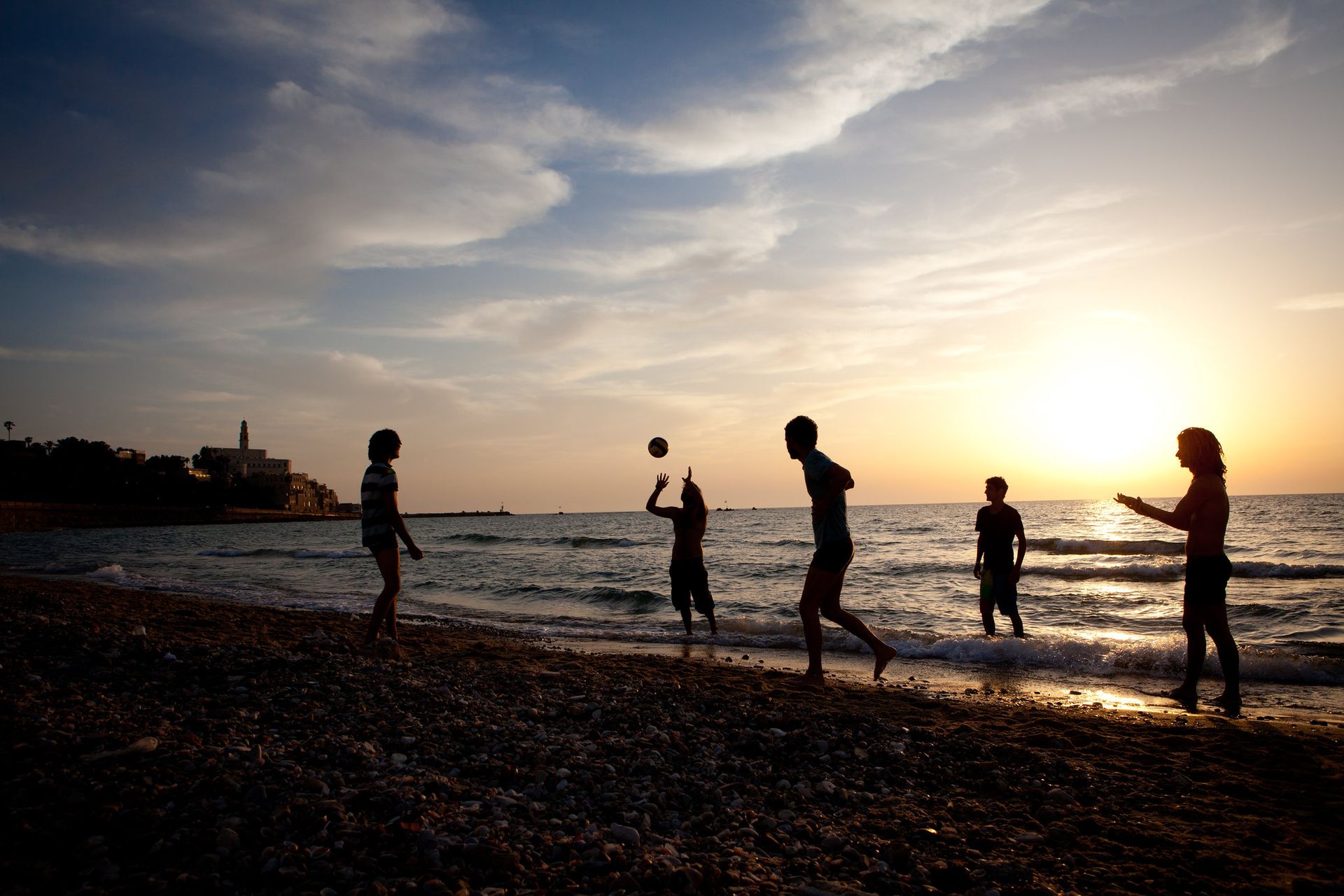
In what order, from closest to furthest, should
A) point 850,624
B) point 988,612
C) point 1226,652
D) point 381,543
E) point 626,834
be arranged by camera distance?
1. point 626,834
2. point 1226,652
3. point 850,624
4. point 381,543
5. point 988,612

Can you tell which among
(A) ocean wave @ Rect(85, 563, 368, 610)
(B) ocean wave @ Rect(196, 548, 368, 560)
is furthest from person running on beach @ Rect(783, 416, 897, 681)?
(B) ocean wave @ Rect(196, 548, 368, 560)

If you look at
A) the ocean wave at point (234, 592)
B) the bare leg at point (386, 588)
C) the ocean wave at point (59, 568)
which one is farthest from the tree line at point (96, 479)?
the bare leg at point (386, 588)

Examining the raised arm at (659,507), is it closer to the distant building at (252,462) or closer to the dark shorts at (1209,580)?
the dark shorts at (1209,580)

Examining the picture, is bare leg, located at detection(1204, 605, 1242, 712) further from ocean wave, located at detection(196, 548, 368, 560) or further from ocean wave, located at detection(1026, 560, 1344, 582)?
ocean wave, located at detection(196, 548, 368, 560)

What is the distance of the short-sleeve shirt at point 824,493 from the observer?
21.7 feet

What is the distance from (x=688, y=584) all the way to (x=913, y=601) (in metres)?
7.98

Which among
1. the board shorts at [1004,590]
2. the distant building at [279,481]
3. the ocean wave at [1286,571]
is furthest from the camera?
the distant building at [279,481]

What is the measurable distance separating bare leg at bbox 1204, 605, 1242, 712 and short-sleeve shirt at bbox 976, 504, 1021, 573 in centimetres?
335

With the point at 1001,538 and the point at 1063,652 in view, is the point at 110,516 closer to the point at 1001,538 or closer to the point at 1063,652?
the point at 1001,538

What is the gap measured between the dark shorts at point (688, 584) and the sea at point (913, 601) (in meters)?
0.63

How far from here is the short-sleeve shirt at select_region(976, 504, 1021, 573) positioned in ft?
32.9

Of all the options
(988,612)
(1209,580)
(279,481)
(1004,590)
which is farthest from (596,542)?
(279,481)

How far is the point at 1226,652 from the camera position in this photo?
21.8 feet

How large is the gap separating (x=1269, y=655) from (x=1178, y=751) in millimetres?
5392
